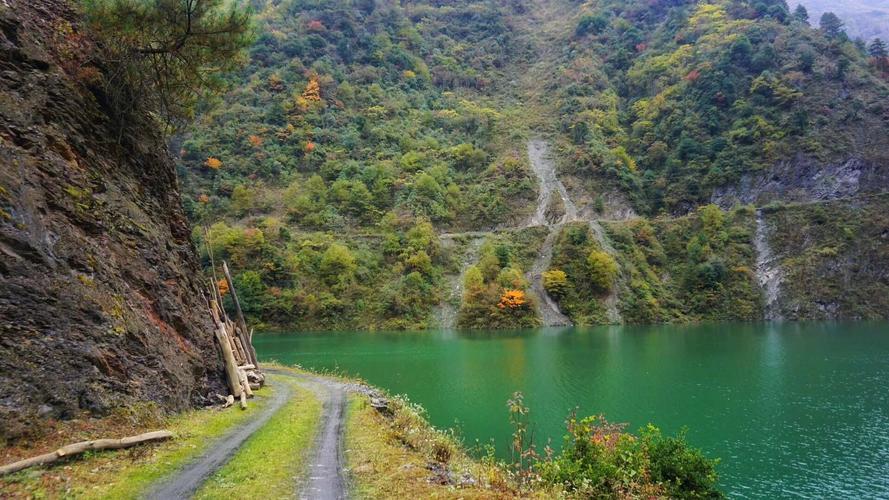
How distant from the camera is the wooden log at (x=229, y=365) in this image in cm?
1912

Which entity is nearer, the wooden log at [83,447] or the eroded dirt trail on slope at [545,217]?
the wooden log at [83,447]

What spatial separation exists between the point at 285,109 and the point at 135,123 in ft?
290

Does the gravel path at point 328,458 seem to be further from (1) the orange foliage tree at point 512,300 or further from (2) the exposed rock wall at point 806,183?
(2) the exposed rock wall at point 806,183

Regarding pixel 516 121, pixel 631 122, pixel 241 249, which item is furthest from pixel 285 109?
pixel 631 122

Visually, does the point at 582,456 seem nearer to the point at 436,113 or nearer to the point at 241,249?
the point at 241,249

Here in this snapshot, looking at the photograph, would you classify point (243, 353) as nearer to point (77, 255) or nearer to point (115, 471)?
point (77, 255)

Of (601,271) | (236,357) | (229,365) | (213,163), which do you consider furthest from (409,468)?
(213,163)

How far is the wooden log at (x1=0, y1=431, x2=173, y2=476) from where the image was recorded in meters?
8.58

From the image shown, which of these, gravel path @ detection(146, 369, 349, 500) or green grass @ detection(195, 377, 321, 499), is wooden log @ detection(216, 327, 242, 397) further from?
green grass @ detection(195, 377, 321, 499)

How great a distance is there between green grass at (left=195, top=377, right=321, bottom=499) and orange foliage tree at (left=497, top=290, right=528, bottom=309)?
170ft

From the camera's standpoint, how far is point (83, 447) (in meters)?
9.88

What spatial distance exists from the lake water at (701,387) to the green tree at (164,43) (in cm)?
1776

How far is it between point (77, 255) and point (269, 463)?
7.94 m

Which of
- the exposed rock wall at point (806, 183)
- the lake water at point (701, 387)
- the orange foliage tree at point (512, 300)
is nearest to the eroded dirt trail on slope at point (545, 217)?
the orange foliage tree at point (512, 300)
